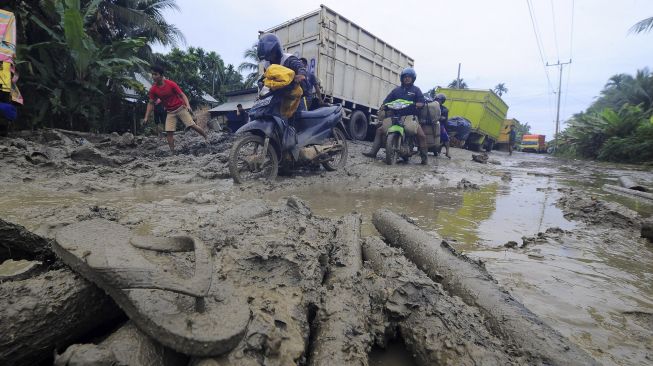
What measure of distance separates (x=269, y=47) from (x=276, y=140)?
4.41 feet

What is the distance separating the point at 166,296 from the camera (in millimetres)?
1011

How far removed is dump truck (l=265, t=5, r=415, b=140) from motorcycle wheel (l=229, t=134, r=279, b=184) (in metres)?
4.00

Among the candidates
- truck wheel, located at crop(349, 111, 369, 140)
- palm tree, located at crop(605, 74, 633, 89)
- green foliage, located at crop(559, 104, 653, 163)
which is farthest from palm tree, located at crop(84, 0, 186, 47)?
palm tree, located at crop(605, 74, 633, 89)

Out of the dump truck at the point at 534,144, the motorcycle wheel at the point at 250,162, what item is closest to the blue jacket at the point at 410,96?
the motorcycle wheel at the point at 250,162

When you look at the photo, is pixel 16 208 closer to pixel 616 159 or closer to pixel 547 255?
pixel 547 255

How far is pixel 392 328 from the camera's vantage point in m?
1.28

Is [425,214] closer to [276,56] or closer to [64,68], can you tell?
[276,56]

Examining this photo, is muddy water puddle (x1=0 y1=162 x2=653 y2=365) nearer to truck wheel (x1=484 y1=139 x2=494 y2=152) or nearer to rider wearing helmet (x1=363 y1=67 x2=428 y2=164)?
rider wearing helmet (x1=363 y1=67 x2=428 y2=164)

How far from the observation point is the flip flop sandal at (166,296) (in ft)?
2.84

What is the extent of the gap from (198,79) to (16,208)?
18736 mm

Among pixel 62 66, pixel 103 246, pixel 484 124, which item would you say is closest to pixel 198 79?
pixel 62 66

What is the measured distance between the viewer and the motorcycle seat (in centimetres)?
517

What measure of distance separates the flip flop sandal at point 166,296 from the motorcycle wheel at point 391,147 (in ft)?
20.5

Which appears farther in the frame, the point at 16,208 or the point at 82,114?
the point at 82,114
